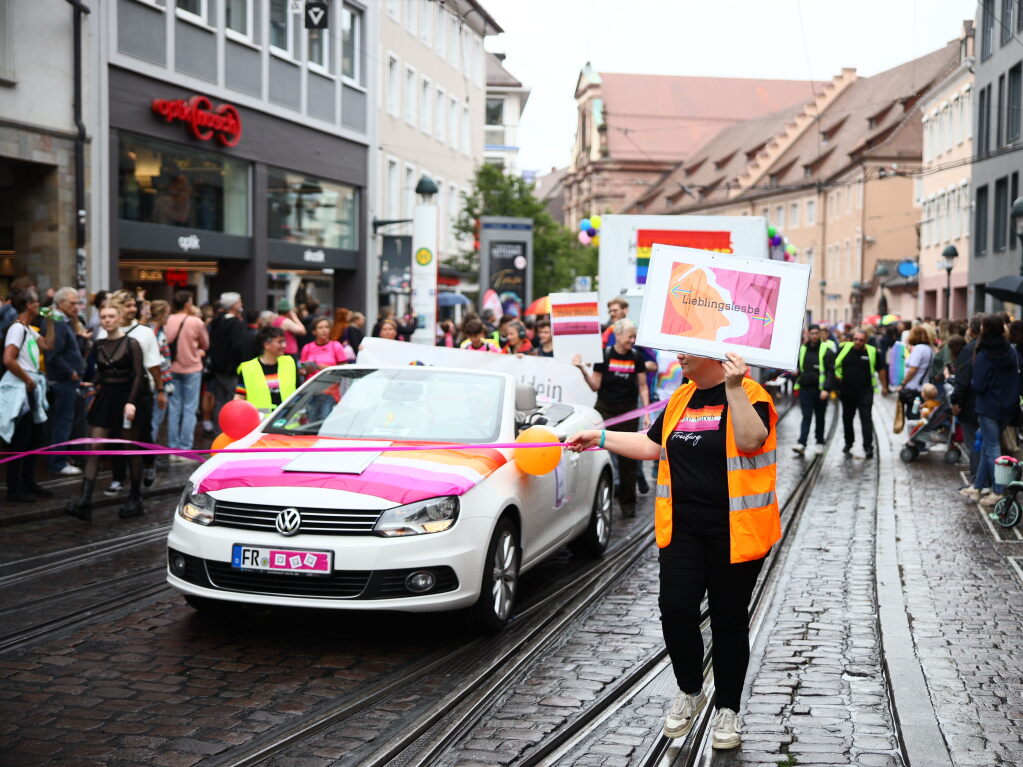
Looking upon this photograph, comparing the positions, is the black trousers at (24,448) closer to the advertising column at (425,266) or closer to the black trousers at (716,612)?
the black trousers at (716,612)

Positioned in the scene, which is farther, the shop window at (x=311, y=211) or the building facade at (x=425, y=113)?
the building facade at (x=425, y=113)

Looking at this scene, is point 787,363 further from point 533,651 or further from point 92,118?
point 92,118

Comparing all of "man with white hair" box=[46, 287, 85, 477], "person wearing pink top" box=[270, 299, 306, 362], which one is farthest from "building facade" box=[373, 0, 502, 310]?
"man with white hair" box=[46, 287, 85, 477]

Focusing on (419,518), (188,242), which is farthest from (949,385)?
(188,242)

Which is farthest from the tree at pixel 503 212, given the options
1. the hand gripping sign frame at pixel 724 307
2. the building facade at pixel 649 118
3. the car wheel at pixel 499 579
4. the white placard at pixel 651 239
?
the building facade at pixel 649 118

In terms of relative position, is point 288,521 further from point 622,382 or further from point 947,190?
point 947,190

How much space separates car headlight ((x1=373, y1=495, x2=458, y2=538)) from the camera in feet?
22.7

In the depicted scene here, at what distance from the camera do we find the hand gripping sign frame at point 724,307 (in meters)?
5.22

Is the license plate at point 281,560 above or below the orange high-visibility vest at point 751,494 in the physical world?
below

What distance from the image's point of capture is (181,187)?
81.2 feet

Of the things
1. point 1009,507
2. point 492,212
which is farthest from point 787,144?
point 1009,507

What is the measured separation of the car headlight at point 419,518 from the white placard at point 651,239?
42.9ft

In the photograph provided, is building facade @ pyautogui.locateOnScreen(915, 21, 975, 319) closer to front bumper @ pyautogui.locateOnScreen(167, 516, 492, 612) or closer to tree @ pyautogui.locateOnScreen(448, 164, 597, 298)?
tree @ pyautogui.locateOnScreen(448, 164, 597, 298)

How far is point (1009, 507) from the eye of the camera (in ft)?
38.3
